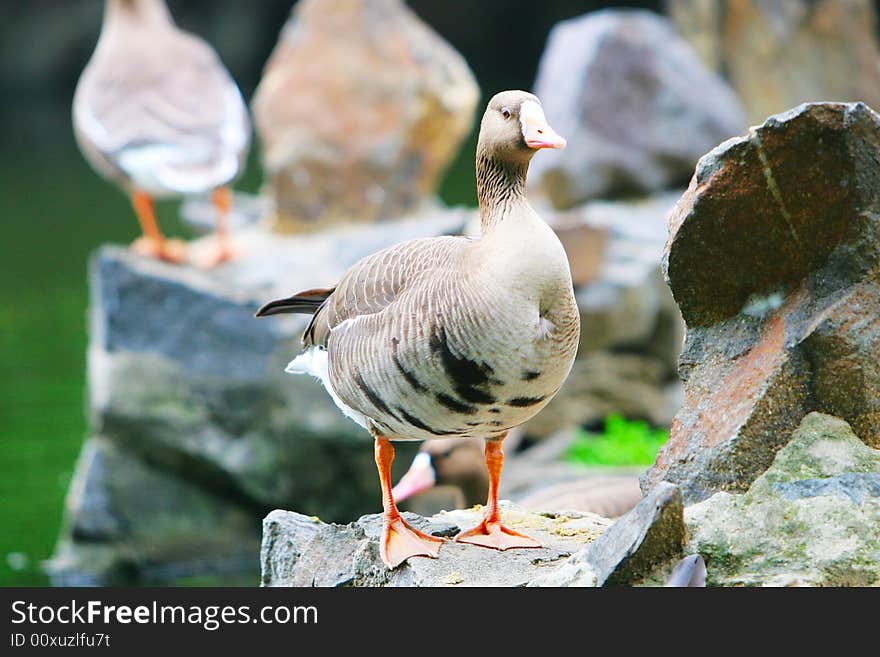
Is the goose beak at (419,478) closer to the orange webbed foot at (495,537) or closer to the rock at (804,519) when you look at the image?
the orange webbed foot at (495,537)

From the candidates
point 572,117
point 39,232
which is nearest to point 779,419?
point 572,117

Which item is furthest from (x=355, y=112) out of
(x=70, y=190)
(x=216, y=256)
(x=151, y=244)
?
(x=70, y=190)

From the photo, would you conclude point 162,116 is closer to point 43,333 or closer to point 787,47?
point 43,333

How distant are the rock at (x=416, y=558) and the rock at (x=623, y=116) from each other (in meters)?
6.23

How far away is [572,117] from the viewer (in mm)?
10094

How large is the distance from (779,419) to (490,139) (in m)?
1.08

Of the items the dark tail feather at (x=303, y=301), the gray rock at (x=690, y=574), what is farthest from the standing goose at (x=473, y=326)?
the gray rock at (x=690, y=574)

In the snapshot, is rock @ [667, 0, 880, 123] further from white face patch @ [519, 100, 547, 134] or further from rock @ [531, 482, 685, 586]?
rock @ [531, 482, 685, 586]

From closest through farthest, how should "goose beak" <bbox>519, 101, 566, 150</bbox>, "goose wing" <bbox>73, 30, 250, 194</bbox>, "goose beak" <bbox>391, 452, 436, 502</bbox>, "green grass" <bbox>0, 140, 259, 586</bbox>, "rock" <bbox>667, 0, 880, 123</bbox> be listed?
1. "goose beak" <bbox>519, 101, 566, 150</bbox>
2. "goose beak" <bbox>391, 452, 436, 502</bbox>
3. "goose wing" <bbox>73, 30, 250, 194</bbox>
4. "green grass" <bbox>0, 140, 259, 586</bbox>
5. "rock" <bbox>667, 0, 880, 123</bbox>

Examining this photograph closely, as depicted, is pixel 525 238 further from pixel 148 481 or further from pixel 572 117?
pixel 572 117

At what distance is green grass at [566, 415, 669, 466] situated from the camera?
7.48m

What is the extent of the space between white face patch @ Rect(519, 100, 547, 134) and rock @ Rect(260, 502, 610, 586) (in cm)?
120

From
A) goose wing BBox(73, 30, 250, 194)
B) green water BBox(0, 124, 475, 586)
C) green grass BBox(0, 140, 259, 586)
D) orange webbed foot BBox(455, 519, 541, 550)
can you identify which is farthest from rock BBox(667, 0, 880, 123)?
orange webbed foot BBox(455, 519, 541, 550)

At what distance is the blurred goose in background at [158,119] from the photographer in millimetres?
7398
